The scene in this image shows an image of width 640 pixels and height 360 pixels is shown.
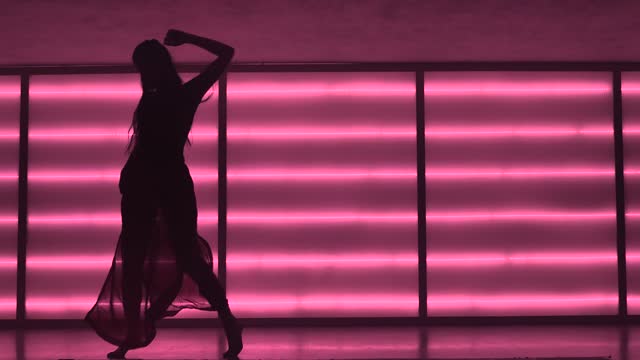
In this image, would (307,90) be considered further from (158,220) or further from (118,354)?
(118,354)

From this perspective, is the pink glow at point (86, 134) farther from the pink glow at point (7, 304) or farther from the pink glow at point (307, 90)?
the pink glow at point (7, 304)

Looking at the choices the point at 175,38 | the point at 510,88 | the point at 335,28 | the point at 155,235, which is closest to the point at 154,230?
the point at 155,235

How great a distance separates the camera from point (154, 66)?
371cm

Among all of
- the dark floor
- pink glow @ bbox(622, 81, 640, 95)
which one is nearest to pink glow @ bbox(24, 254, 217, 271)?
the dark floor

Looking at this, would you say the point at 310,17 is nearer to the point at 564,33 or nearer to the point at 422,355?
the point at 564,33

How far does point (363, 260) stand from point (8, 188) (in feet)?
9.64

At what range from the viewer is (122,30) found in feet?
17.7

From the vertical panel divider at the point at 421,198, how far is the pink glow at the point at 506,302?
0.27 ft

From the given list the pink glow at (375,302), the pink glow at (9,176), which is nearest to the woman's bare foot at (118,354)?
the pink glow at (375,302)

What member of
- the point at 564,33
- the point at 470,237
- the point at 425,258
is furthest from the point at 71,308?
the point at 564,33

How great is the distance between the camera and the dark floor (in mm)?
4340

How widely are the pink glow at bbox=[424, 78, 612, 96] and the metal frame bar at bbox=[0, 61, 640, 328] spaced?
4.5 inches

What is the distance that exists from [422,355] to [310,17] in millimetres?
2204

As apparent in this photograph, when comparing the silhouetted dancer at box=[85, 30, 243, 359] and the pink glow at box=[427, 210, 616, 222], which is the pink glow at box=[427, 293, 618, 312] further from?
the silhouetted dancer at box=[85, 30, 243, 359]
